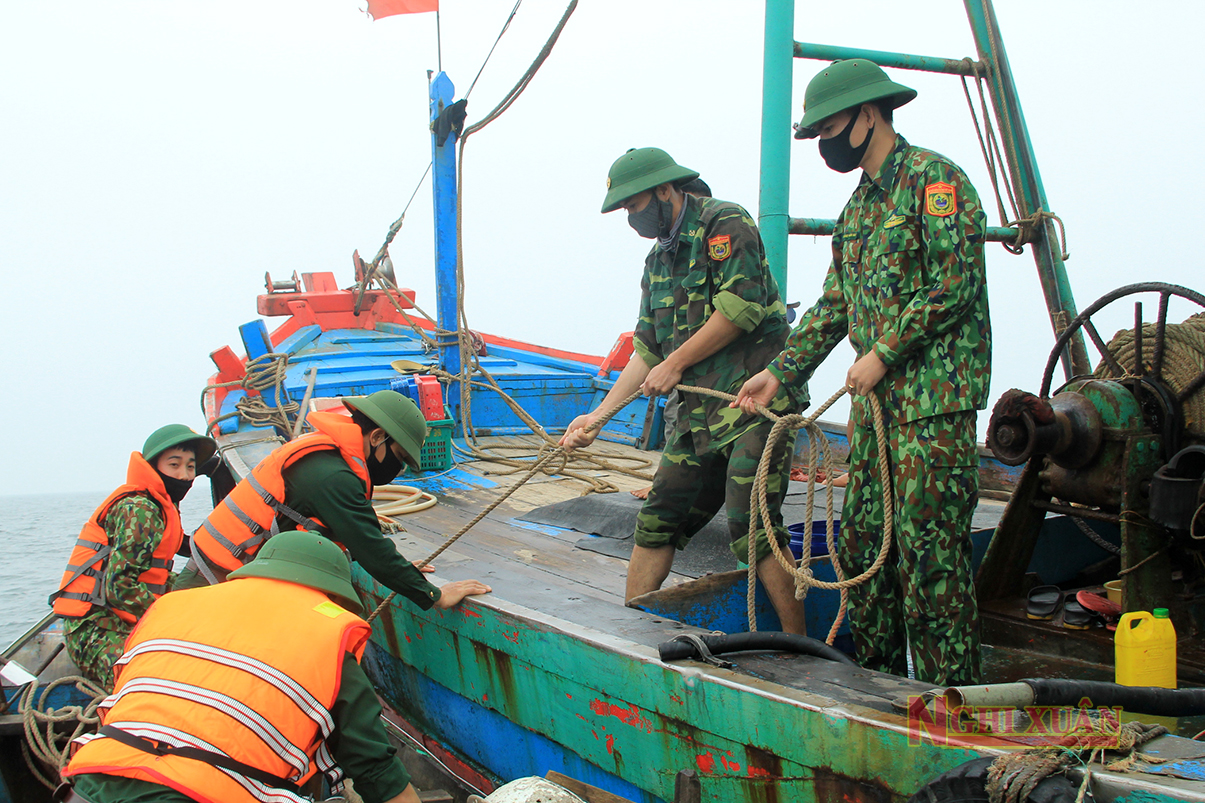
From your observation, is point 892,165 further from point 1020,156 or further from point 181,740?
point 1020,156

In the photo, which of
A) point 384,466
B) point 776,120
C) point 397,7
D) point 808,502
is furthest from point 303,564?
point 397,7

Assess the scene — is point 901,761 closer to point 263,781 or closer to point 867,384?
point 867,384

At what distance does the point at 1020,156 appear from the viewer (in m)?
5.80

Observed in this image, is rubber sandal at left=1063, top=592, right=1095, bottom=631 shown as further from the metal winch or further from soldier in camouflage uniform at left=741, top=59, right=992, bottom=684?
soldier in camouflage uniform at left=741, top=59, right=992, bottom=684

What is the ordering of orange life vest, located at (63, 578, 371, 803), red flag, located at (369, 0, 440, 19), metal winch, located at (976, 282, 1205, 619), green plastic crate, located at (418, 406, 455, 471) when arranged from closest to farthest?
orange life vest, located at (63, 578, 371, 803) < metal winch, located at (976, 282, 1205, 619) < green plastic crate, located at (418, 406, 455, 471) < red flag, located at (369, 0, 440, 19)

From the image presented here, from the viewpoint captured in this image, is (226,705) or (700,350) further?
(700,350)

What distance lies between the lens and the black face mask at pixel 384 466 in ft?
9.68

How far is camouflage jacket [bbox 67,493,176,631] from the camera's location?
3375 millimetres

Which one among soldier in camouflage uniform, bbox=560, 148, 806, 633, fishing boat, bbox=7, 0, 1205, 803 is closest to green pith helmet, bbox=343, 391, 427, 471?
fishing boat, bbox=7, 0, 1205, 803

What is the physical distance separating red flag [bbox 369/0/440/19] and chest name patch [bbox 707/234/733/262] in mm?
4831

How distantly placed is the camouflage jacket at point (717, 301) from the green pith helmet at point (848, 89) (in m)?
0.64

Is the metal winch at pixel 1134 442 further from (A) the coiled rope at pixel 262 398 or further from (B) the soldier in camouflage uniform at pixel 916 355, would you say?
(A) the coiled rope at pixel 262 398

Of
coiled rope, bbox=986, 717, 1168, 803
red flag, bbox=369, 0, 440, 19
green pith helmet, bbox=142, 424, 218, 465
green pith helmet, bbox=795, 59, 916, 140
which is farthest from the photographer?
red flag, bbox=369, 0, 440, 19

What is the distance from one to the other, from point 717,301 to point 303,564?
64.7 inches
